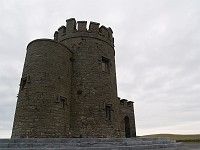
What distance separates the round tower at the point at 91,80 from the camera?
1145 cm

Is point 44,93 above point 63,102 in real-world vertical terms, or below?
above

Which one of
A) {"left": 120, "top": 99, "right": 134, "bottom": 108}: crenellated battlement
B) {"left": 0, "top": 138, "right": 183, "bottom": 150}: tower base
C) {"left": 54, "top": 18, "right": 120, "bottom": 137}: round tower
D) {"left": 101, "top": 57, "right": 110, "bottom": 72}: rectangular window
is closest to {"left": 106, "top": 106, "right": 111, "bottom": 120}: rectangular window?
{"left": 54, "top": 18, "right": 120, "bottom": 137}: round tower

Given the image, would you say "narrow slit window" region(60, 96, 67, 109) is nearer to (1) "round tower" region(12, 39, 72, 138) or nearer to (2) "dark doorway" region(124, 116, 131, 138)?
(1) "round tower" region(12, 39, 72, 138)

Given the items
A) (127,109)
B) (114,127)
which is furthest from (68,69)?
(127,109)

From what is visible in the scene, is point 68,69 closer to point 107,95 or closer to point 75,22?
point 107,95

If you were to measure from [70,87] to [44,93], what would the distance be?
2236 mm

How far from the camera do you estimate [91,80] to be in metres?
12.5

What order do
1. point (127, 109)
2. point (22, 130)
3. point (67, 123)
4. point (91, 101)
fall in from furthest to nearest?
point (127, 109) < point (91, 101) < point (67, 123) < point (22, 130)

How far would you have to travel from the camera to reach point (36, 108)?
390 inches

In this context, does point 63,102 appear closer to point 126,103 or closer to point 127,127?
point 126,103

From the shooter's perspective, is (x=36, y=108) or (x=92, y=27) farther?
(x=92, y=27)

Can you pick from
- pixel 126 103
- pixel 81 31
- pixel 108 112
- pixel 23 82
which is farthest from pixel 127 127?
pixel 23 82

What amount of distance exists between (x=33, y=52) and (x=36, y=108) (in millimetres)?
3764

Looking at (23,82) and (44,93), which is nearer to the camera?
(44,93)
